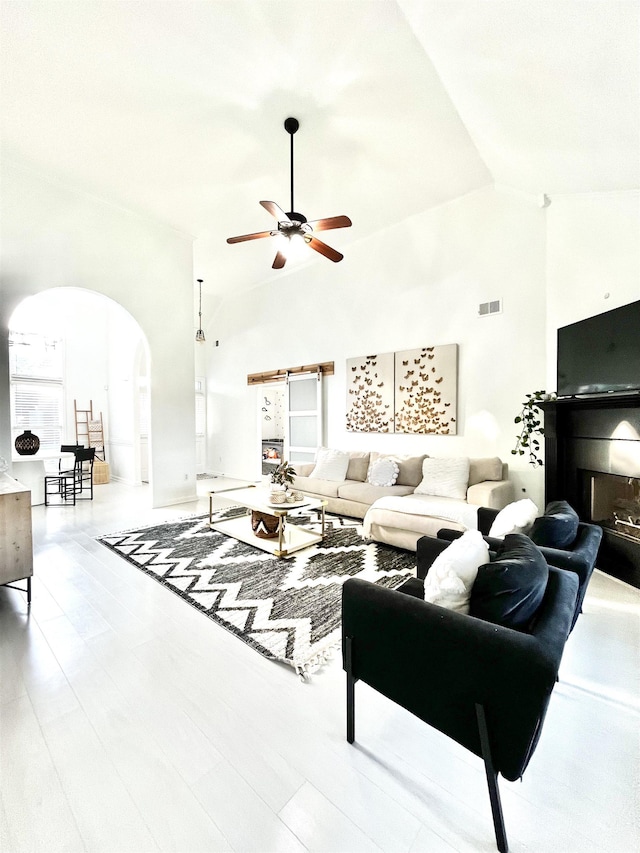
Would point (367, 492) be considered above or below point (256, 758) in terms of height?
above

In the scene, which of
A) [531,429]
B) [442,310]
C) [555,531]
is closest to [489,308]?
[442,310]

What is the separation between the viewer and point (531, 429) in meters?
4.06

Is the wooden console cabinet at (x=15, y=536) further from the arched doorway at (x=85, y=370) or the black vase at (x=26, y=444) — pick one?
the arched doorway at (x=85, y=370)

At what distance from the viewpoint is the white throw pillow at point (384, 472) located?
15.8ft

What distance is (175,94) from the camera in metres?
3.14

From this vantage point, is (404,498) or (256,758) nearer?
(256,758)

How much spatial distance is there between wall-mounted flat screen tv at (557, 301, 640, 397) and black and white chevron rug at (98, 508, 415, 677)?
2.14 m

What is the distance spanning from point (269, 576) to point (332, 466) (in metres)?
2.50

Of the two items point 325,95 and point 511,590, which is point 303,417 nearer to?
point 325,95

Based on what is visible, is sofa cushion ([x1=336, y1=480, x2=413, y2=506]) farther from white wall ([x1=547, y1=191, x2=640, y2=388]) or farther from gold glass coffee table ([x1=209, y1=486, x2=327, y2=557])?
white wall ([x1=547, y1=191, x2=640, y2=388])

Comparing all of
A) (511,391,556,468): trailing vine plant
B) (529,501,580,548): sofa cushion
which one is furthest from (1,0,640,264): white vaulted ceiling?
(529,501,580,548): sofa cushion

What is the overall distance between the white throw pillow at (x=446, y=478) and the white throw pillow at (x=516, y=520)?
1.79 m

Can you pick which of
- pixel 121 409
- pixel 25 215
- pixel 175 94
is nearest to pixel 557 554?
pixel 175 94

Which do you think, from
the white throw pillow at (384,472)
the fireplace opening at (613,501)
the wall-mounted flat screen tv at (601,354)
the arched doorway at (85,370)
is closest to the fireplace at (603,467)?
the fireplace opening at (613,501)
